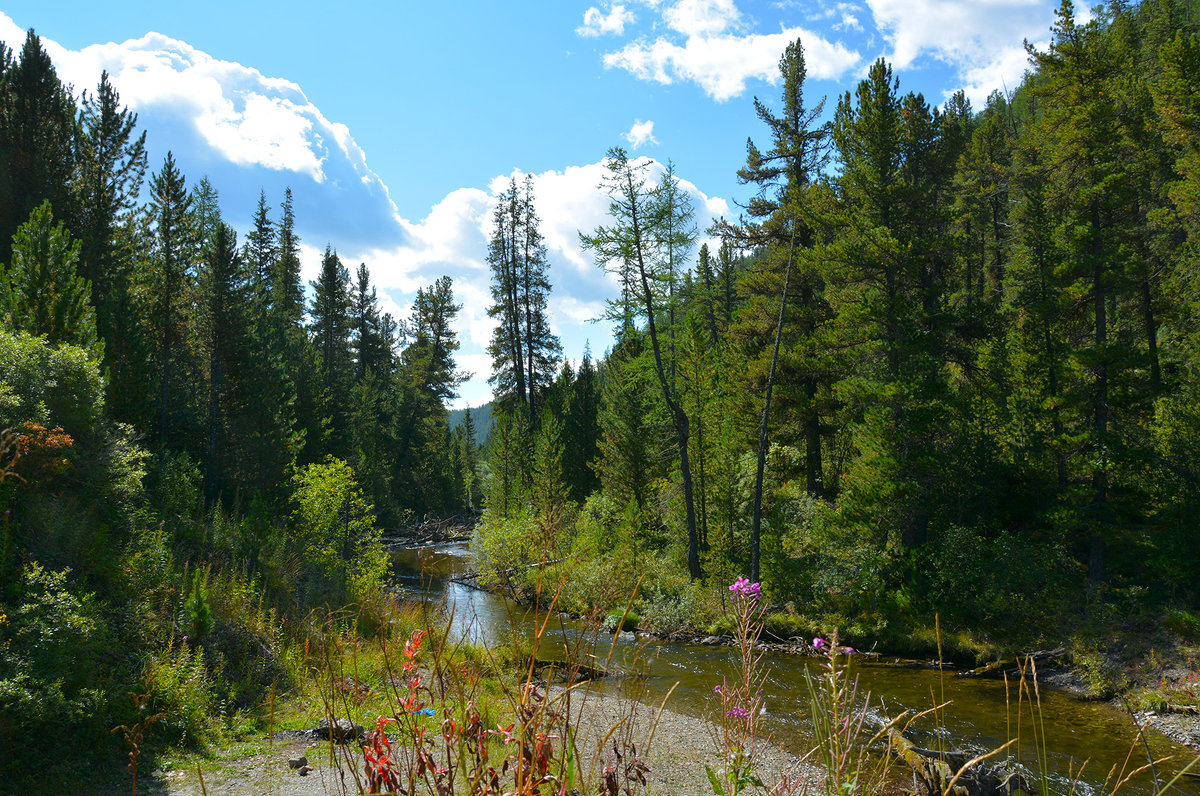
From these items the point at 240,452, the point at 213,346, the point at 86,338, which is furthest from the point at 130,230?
the point at 86,338

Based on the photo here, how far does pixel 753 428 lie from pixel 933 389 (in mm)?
6895

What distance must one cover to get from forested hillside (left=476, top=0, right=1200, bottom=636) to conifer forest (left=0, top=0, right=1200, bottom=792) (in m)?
0.11

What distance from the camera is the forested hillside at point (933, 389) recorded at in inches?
607

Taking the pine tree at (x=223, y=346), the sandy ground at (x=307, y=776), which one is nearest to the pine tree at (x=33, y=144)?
the pine tree at (x=223, y=346)

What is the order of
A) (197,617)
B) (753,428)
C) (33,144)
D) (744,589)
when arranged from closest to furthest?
1. (744,589)
2. (197,617)
3. (33,144)
4. (753,428)

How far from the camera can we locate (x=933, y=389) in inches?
653

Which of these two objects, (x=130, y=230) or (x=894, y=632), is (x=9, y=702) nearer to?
(x=894, y=632)

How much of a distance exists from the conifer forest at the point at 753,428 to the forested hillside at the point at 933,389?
11cm

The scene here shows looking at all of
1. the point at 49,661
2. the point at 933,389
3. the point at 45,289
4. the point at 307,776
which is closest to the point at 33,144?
the point at 45,289

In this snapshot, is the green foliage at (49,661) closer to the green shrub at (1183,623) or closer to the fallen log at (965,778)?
the fallen log at (965,778)

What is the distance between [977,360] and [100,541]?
21677 millimetres

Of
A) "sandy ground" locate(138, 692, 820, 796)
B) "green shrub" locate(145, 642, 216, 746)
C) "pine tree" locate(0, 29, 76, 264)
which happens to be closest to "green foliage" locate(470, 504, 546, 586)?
"green shrub" locate(145, 642, 216, 746)

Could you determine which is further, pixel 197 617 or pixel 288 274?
pixel 288 274

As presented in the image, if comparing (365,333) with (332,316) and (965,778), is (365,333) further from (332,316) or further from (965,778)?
(965,778)
